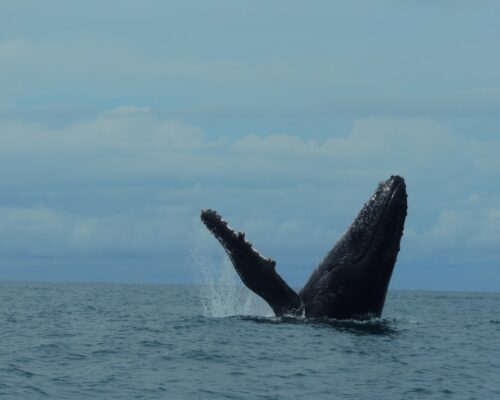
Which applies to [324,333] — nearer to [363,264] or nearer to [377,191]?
[363,264]

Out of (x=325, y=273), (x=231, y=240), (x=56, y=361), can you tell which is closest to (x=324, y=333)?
(x=325, y=273)

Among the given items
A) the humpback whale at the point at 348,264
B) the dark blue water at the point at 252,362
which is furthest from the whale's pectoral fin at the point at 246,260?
the dark blue water at the point at 252,362

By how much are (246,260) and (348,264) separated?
256 cm

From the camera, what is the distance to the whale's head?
22.7 m

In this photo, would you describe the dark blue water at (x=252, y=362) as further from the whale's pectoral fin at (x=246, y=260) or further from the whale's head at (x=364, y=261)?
the whale's pectoral fin at (x=246, y=260)

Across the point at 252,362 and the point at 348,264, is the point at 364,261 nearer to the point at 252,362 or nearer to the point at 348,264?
the point at 348,264

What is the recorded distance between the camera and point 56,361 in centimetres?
2066

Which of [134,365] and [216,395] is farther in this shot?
[134,365]

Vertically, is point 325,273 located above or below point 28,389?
above

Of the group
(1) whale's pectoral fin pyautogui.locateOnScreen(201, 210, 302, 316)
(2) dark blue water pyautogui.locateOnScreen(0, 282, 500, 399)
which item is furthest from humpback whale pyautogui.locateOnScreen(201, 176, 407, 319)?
(2) dark blue water pyautogui.locateOnScreen(0, 282, 500, 399)

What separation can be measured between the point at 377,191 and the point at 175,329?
7.73 metres

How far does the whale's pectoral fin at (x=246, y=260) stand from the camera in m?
22.3

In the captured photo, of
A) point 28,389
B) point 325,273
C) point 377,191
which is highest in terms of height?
point 377,191

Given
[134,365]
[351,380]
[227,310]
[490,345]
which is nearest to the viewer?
[351,380]
